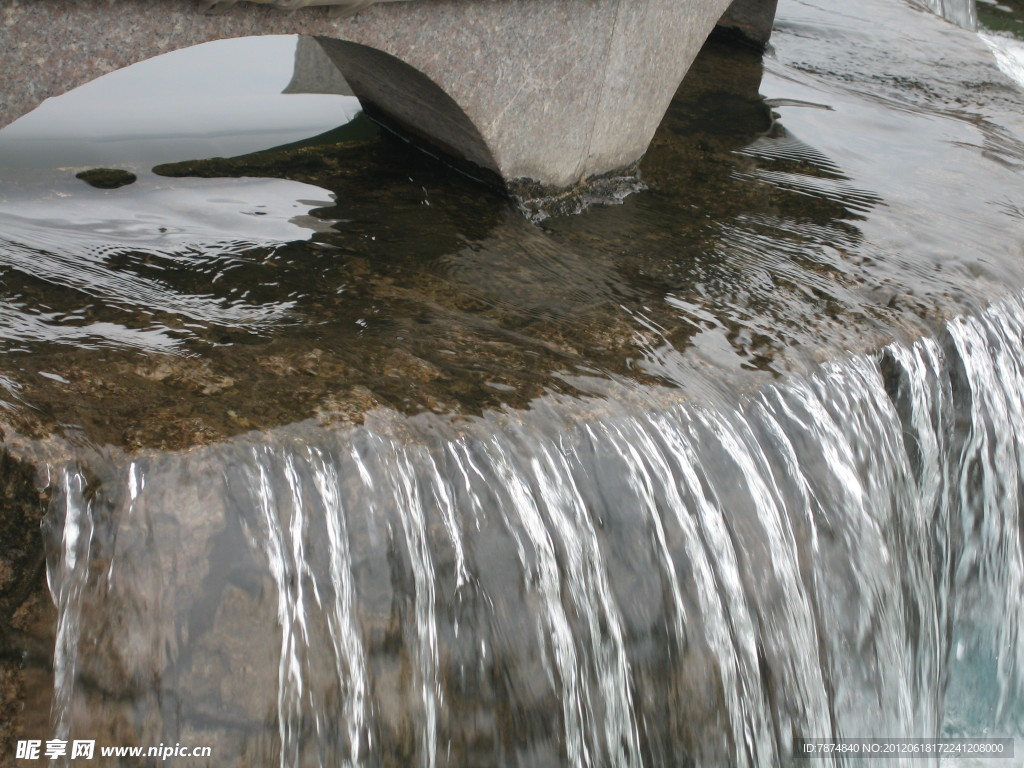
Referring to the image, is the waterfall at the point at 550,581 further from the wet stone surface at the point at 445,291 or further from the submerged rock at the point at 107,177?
the submerged rock at the point at 107,177

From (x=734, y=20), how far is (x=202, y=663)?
6.32 metres

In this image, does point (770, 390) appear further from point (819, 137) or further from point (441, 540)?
point (819, 137)

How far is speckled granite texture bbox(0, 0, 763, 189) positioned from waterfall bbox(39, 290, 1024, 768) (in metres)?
1.49

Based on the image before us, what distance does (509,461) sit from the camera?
110 inches

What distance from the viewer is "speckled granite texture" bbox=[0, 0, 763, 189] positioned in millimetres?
3100

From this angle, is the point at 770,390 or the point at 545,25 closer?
the point at 770,390

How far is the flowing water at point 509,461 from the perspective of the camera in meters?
2.33

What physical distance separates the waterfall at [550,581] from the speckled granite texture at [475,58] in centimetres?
149

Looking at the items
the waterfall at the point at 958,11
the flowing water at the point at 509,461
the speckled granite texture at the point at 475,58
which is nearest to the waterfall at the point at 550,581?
the flowing water at the point at 509,461

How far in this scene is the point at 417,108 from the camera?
15.3ft

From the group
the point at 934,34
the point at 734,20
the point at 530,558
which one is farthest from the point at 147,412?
the point at 934,34

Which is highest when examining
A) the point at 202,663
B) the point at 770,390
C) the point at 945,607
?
the point at 770,390

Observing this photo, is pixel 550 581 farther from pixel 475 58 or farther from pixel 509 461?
pixel 475 58

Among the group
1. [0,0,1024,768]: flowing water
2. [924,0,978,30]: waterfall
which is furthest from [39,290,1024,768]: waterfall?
[924,0,978,30]: waterfall
